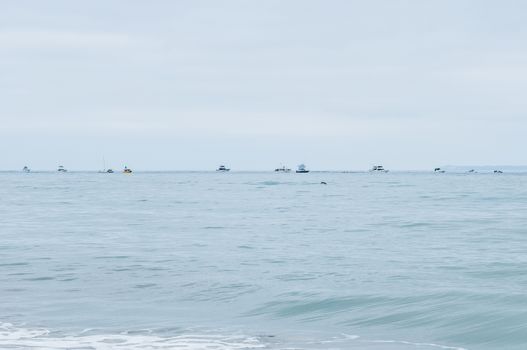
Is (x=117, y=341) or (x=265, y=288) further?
(x=265, y=288)

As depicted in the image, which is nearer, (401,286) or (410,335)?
(410,335)

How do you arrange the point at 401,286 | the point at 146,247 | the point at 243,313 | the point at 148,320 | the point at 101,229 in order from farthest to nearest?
the point at 101,229 < the point at 146,247 < the point at 401,286 < the point at 243,313 < the point at 148,320

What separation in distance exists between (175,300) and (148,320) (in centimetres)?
240

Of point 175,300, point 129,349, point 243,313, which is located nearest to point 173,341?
point 129,349

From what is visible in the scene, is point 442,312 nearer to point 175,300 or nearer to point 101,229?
point 175,300

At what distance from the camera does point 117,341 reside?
42.3ft

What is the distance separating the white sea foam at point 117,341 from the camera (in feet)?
40.9

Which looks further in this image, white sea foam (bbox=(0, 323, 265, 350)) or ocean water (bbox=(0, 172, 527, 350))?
ocean water (bbox=(0, 172, 527, 350))

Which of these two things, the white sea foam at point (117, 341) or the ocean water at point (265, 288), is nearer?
the white sea foam at point (117, 341)

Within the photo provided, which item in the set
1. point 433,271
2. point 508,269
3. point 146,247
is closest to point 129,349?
point 433,271

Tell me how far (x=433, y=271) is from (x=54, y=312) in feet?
35.3

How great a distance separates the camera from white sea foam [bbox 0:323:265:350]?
40.9 feet

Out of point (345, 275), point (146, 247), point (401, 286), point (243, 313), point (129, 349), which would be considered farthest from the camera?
point (146, 247)

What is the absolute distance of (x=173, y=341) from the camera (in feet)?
42.5
